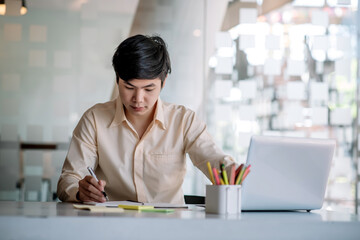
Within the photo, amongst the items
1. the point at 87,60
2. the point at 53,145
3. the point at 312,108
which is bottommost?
the point at 53,145

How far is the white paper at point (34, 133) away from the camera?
14.8 ft

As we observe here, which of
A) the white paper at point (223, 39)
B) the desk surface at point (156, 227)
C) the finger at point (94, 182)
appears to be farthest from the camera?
the white paper at point (223, 39)

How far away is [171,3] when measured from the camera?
486cm

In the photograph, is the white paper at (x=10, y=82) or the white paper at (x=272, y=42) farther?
the white paper at (x=272, y=42)

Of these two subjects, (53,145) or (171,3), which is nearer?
(53,145)

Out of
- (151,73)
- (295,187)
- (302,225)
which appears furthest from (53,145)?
(302,225)

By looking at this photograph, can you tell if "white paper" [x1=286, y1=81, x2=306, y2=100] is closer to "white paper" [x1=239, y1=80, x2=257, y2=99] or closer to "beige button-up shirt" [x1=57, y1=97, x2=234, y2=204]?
"white paper" [x1=239, y1=80, x2=257, y2=99]

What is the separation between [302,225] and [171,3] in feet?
12.3

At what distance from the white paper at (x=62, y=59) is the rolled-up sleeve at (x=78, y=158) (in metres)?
2.23

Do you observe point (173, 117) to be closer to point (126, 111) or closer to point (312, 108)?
point (126, 111)

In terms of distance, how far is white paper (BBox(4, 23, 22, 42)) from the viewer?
4.52 meters

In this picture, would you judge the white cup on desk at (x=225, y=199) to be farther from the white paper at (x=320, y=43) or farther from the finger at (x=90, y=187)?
the white paper at (x=320, y=43)

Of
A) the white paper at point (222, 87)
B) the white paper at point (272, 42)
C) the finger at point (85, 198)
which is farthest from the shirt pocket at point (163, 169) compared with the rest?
the white paper at point (272, 42)

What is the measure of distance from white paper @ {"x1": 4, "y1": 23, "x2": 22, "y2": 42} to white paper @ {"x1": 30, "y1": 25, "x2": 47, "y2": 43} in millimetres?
102
